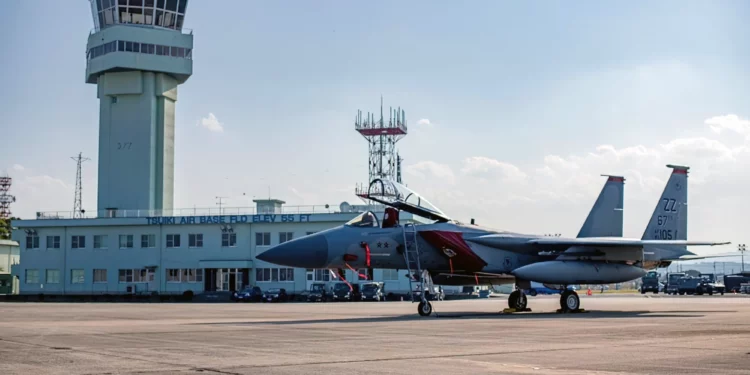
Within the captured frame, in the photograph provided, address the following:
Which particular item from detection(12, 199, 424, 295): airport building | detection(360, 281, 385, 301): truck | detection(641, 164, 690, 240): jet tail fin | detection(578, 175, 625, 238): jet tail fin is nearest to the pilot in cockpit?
detection(578, 175, 625, 238): jet tail fin

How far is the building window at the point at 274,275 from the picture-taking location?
207ft

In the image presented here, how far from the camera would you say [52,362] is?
400 inches

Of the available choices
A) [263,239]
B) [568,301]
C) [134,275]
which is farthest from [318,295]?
[568,301]

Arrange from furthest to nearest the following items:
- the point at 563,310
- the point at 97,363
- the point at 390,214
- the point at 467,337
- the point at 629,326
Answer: the point at 563,310 → the point at 390,214 → the point at 629,326 → the point at 467,337 → the point at 97,363

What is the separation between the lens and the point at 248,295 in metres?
53.7

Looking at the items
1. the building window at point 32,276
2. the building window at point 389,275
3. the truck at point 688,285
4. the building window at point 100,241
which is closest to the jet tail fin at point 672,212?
the building window at point 389,275

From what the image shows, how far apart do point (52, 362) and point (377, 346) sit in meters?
4.54

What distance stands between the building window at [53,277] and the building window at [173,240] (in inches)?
397

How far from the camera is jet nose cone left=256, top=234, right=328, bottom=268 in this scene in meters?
22.0

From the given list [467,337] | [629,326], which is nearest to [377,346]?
[467,337]

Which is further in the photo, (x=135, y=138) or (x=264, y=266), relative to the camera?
(x=135, y=138)

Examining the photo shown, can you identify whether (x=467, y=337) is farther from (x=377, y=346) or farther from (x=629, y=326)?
(x=629, y=326)

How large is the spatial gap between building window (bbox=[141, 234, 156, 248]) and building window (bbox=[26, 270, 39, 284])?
9.95 meters

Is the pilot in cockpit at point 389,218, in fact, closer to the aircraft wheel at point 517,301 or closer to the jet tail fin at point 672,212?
the aircraft wheel at point 517,301
